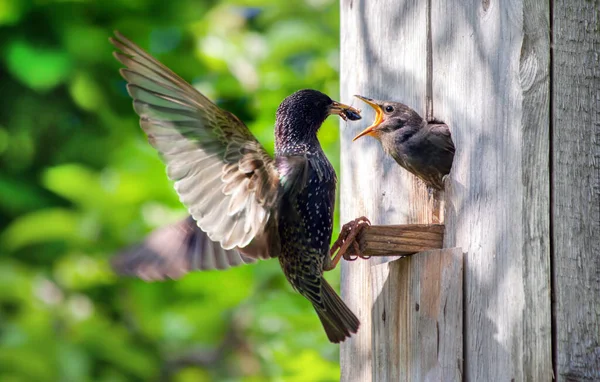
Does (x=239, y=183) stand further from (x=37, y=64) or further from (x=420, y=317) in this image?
(x=37, y=64)

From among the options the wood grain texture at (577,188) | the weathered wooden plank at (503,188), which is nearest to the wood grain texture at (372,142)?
the weathered wooden plank at (503,188)

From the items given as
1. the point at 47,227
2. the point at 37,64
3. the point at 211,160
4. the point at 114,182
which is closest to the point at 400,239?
the point at 211,160

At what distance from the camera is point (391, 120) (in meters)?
2.68

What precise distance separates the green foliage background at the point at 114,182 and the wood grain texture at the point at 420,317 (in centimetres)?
144

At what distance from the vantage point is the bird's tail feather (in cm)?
281

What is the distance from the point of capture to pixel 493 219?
2309mm

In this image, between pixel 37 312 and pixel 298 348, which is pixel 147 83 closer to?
pixel 298 348

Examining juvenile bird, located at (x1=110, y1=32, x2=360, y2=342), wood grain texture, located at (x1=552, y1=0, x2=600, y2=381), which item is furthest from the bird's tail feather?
wood grain texture, located at (x1=552, y1=0, x2=600, y2=381)

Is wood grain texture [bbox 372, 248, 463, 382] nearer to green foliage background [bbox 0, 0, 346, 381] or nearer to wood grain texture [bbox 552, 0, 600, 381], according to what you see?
wood grain texture [bbox 552, 0, 600, 381]

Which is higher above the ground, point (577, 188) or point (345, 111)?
point (345, 111)

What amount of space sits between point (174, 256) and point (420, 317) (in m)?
0.91

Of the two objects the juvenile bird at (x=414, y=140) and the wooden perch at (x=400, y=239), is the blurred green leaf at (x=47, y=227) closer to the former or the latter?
the juvenile bird at (x=414, y=140)

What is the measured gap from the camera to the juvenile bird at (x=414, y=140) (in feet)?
8.41

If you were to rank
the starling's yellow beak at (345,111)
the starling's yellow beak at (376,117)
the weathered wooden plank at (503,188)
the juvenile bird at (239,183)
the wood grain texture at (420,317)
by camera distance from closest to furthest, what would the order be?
the weathered wooden plank at (503,188) → the wood grain texture at (420,317) → the juvenile bird at (239,183) → the starling's yellow beak at (376,117) → the starling's yellow beak at (345,111)
